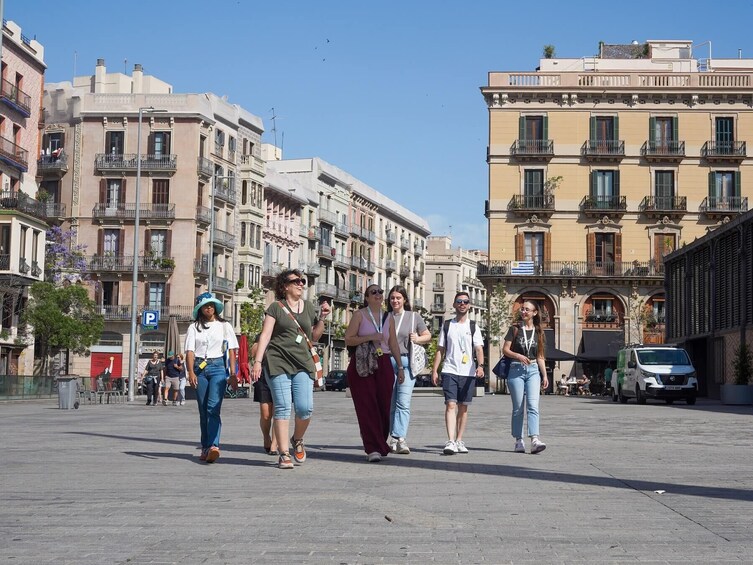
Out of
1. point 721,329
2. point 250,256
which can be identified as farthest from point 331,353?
point 721,329

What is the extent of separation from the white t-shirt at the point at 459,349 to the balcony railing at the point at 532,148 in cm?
5609

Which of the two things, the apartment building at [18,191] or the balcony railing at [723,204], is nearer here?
the apartment building at [18,191]

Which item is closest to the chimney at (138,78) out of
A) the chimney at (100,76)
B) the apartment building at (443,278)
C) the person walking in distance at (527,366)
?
the chimney at (100,76)

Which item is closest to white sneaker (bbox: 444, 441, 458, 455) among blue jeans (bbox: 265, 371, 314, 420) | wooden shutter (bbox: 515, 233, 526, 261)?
blue jeans (bbox: 265, 371, 314, 420)

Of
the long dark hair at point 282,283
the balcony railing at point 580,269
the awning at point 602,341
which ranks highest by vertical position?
the balcony railing at point 580,269

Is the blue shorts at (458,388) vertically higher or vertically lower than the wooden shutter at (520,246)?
lower

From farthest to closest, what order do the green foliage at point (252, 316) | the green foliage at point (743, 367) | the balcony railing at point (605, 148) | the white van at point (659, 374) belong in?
1. the green foliage at point (252, 316)
2. the balcony railing at point (605, 148)
3. the green foliage at point (743, 367)
4. the white van at point (659, 374)

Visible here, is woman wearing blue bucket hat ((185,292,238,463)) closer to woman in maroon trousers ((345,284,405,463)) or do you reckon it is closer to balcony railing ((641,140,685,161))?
woman in maroon trousers ((345,284,405,463))

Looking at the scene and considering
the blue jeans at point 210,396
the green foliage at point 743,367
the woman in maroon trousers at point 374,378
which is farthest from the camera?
the green foliage at point 743,367

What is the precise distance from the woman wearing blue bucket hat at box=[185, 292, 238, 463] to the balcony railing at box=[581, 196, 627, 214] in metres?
58.1

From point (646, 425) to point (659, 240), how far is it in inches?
1928

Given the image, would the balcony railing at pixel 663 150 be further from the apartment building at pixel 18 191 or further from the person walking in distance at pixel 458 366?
the person walking in distance at pixel 458 366

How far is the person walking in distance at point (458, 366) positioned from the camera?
45.1 feet

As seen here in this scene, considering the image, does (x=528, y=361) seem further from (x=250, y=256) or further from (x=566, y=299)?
(x=250, y=256)
